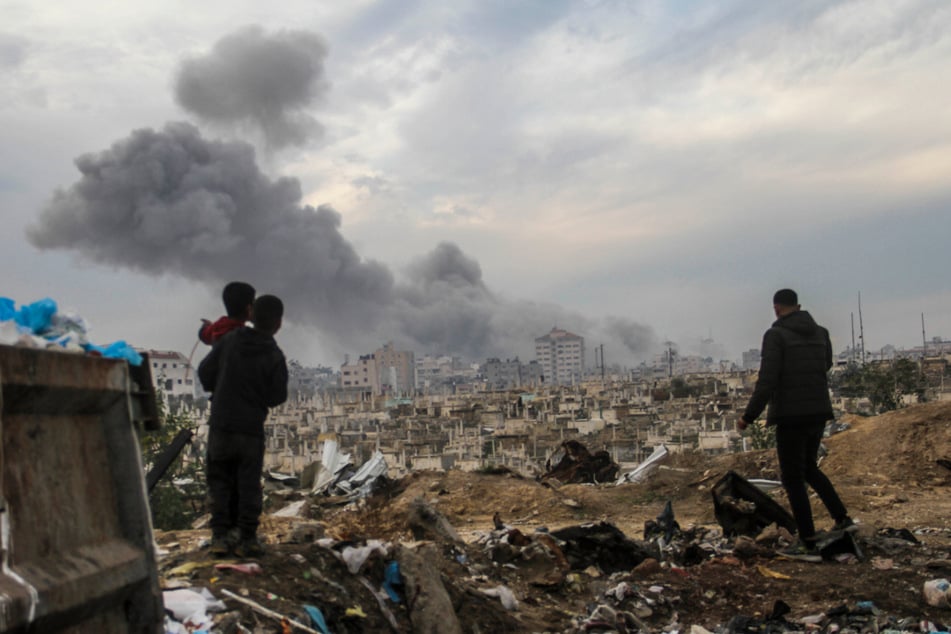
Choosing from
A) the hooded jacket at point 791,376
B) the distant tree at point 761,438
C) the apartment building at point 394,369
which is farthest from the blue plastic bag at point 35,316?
the apartment building at point 394,369

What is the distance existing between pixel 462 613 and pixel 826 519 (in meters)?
4.41

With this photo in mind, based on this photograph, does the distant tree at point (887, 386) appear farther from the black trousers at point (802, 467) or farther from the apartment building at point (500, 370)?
the apartment building at point (500, 370)

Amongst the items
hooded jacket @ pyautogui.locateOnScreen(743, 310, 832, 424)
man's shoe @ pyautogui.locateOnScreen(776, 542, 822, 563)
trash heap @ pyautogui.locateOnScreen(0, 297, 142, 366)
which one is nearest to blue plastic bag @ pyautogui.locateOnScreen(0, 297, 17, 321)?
trash heap @ pyautogui.locateOnScreen(0, 297, 142, 366)

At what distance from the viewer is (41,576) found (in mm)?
1997

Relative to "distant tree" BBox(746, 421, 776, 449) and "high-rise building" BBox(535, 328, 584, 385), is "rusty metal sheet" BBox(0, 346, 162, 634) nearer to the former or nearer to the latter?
"distant tree" BBox(746, 421, 776, 449)

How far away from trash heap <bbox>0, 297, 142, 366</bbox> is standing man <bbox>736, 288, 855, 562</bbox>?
451cm

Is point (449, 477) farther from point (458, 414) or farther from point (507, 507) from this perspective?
point (458, 414)

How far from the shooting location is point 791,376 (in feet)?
19.7

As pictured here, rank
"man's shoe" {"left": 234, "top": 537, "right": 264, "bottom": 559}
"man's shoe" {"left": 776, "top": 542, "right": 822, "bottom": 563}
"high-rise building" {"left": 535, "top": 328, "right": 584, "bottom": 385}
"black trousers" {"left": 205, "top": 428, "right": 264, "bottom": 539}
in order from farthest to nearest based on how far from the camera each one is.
→ 1. "high-rise building" {"left": 535, "top": 328, "right": 584, "bottom": 385}
2. "man's shoe" {"left": 776, "top": 542, "right": 822, "bottom": 563}
3. "black trousers" {"left": 205, "top": 428, "right": 264, "bottom": 539}
4. "man's shoe" {"left": 234, "top": 537, "right": 264, "bottom": 559}

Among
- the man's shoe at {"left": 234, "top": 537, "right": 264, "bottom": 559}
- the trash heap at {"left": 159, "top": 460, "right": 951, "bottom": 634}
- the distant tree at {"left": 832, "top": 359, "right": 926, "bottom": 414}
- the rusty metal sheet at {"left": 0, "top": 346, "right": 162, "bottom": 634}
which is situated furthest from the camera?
the distant tree at {"left": 832, "top": 359, "right": 926, "bottom": 414}

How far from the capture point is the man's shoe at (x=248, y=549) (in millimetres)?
4270

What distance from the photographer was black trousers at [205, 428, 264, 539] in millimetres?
4387

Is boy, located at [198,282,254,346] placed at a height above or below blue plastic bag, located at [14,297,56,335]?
above

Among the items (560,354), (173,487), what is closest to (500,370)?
(560,354)
